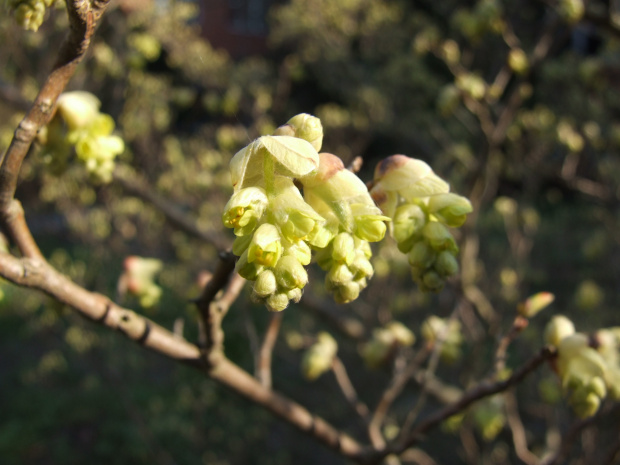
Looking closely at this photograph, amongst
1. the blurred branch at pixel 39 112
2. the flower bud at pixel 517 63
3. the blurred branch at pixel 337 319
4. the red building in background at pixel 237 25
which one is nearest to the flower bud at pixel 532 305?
the blurred branch at pixel 39 112

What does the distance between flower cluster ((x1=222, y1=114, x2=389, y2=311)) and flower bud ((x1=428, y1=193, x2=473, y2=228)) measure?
167 millimetres

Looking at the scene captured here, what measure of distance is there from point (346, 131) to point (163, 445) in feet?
12.1

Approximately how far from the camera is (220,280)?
0.95 meters

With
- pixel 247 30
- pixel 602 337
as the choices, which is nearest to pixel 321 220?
pixel 602 337

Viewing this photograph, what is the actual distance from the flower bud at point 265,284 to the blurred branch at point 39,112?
0.50 m

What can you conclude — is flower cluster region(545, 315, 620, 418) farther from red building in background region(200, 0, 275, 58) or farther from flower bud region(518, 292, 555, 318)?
red building in background region(200, 0, 275, 58)

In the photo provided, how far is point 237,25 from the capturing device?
13.1 metres

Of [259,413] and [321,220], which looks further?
[259,413]

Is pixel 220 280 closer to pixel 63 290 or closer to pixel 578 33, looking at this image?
pixel 63 290

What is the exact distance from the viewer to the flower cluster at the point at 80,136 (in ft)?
4.50

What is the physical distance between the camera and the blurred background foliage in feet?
10.1

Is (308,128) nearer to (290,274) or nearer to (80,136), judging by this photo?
(290,274)

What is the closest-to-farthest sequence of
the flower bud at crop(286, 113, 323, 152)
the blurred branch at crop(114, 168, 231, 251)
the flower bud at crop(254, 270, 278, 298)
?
the flower bud at crop(254, 270, 278, 298) < the flower bud at crop(286, 113, 323, 152) < the blurred branch at crop(114, 168, 231, 251)

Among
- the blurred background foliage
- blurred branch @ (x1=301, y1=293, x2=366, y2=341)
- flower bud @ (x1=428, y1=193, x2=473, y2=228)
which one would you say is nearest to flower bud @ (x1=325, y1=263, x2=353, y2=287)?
flower bud @ (x1=428, y1=193, x2=473, y2=228)
